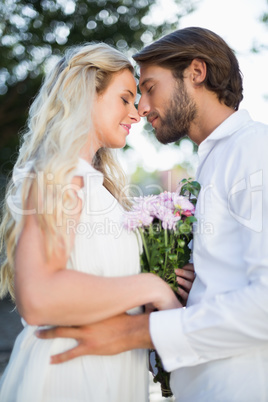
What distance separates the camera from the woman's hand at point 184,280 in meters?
2.31

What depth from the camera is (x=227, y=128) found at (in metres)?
2.45

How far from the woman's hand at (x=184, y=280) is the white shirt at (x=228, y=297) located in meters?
0.09

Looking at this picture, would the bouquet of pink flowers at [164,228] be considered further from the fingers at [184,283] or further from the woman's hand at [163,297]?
the woman's hand at [163,297]

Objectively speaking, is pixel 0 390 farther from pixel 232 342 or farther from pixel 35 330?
pixel 232 342

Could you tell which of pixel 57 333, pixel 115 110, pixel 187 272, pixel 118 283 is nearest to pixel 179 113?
pixel 115 110

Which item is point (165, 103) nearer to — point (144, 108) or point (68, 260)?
point (144, 108)

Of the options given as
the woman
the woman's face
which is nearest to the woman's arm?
the woman

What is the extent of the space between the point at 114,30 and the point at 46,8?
144 centimetres

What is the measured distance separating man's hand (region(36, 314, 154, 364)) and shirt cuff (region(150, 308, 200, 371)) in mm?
50

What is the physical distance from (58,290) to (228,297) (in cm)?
74

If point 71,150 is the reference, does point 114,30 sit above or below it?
above

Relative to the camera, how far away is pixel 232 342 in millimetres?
1955

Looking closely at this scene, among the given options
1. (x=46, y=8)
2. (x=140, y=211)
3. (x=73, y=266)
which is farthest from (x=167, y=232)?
(x=46, y=8)

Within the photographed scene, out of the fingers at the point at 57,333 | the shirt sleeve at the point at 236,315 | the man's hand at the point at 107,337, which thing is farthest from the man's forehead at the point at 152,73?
the fingers at the point at 57,333
